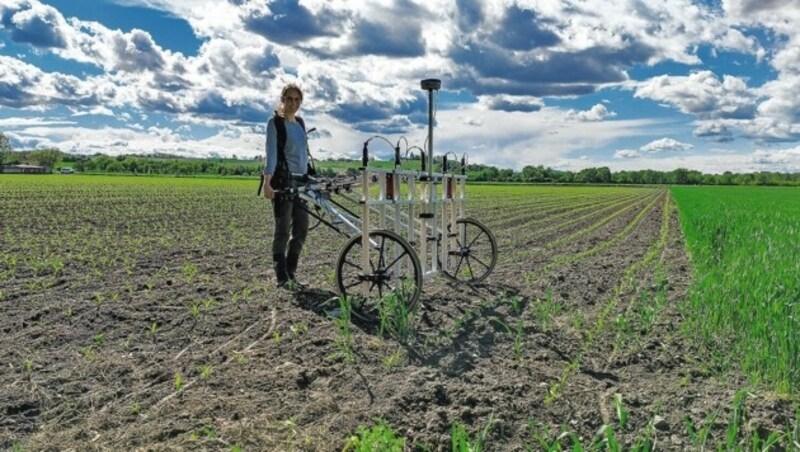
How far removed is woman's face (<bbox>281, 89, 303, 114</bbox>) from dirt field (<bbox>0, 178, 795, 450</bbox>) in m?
1.99

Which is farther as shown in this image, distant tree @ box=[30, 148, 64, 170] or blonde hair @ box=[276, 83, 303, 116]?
distant tree @ box=[30, 148, 64, 170]

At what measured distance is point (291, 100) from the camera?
746 cm

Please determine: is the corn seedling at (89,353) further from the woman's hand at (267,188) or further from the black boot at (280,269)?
the black boot at (280,269)

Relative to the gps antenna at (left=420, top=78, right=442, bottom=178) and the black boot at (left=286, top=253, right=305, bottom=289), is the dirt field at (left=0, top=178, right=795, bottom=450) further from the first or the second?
the gps antenna at (left=420, top=78, right=442, bottom=178)

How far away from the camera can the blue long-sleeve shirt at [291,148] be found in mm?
7387

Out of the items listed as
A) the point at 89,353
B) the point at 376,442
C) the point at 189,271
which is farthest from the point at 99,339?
the point at 189,271

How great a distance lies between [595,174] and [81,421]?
13489 centimetres

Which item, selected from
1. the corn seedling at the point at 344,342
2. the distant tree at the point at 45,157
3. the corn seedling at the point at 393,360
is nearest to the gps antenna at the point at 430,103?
the corn seedling at the point at 344,342

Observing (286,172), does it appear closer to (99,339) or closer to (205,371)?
(99,339)

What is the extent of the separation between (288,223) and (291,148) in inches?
32.8

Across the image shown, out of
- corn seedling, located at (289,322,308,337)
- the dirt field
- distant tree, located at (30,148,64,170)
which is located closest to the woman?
the dirt field

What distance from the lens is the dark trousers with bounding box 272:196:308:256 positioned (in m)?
7.64

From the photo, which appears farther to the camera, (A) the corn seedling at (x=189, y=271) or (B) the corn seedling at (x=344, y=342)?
(A) the corn seedling at (x=189, y=271)

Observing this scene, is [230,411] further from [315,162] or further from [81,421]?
[315,162]
